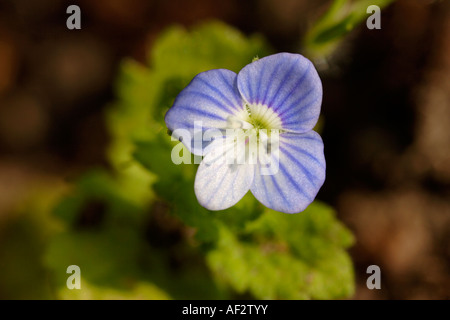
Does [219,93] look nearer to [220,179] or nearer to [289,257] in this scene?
[220,179]

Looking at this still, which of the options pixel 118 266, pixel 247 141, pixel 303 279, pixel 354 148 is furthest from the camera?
pixel 354 148

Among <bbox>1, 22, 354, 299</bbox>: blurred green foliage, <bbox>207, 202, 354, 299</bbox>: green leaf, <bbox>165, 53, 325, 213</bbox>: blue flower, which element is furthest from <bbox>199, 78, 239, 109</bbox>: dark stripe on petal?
<bbox>207, 202, 354, 299</bbox>: green leaf

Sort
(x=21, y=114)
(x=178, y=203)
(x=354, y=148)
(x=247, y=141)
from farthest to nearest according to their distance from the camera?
(x=21, y=114) < (x=354, y=148) < (x=178, y=203) < (x=247, y=141)

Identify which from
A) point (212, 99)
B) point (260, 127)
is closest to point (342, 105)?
point (260, 127)

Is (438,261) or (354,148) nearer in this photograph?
(438,261)

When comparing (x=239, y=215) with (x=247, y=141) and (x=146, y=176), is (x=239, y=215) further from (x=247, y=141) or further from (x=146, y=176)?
(x=146, y=176)

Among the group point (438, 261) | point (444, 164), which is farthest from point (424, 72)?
point (438, 261)
